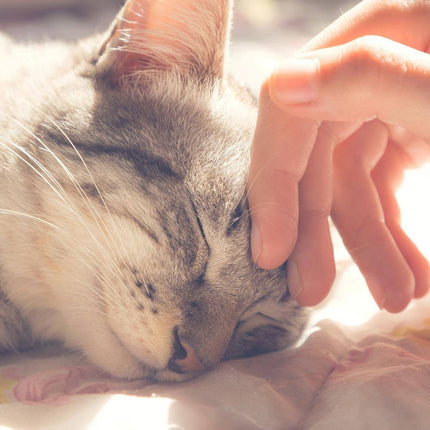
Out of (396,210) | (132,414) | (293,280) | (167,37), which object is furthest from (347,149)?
(132,414)

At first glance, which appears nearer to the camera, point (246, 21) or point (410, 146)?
point (410, 146)

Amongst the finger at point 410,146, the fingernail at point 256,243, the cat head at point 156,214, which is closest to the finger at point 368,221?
the finger at point 410,146

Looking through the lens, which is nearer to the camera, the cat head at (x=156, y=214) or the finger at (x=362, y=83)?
the finger at (x=362, y=83)

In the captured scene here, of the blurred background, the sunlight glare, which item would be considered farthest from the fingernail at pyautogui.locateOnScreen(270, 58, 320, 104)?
the blurred background

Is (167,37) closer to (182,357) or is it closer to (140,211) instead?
(140,211)

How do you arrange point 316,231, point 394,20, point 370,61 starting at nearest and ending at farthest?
point 370,61 → point 394,20 → point 316,231

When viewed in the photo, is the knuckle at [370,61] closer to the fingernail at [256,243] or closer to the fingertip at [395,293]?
the fingernail at [256,243]

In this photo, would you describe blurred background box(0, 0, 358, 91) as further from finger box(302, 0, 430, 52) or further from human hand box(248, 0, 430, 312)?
finger box(302, 0, 430, 52)
